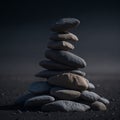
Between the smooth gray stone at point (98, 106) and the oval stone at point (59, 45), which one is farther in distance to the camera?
the oval stone at point (59, 45)

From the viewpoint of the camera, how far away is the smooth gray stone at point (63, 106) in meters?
12.2

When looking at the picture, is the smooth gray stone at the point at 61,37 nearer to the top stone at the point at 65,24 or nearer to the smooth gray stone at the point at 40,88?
the top stone at the point at 65,24

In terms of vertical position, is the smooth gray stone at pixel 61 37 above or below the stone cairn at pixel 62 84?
above

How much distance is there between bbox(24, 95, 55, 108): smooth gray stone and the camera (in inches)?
→ 491

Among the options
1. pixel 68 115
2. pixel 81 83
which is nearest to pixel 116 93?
pixel 81 83

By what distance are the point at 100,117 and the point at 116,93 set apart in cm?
418

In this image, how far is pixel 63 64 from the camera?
12867mm

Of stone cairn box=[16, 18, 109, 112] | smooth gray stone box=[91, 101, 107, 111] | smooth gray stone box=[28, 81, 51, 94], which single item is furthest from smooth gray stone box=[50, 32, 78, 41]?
smooth gray stone box=[91, 101, 107, 111]

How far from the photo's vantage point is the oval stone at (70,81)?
12.6m

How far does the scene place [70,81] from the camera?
12.6 m

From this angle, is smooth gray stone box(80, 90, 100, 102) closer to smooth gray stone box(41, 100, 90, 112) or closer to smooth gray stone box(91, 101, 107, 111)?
smooth gray stone box(91, 101, 107, 111)

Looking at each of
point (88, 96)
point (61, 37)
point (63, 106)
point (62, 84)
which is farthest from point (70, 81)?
point (61, 37)

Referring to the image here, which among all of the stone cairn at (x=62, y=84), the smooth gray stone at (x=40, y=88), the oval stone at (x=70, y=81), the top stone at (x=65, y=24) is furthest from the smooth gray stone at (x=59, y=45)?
the smooth gray stone at (x=40, y=88)

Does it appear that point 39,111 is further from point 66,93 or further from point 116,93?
point 116,93
